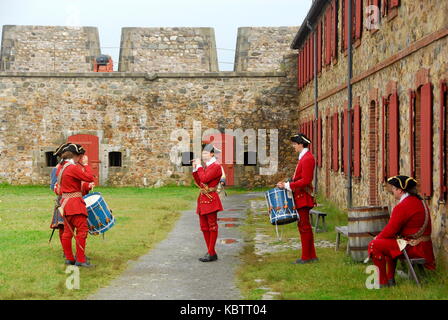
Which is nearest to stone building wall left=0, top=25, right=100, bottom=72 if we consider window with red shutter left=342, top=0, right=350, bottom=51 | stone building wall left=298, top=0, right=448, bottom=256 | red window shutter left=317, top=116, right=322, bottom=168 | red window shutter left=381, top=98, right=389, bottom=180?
red window shutter left=317, top=116, right=322, bottom=168

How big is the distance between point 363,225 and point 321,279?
A: 1165mm

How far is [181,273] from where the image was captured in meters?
8.85

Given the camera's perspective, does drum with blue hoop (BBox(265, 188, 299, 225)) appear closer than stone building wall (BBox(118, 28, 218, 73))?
Yes

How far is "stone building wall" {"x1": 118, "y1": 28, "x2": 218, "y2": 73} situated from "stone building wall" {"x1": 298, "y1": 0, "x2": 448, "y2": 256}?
1342cm

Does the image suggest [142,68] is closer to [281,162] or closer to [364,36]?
[281,162]

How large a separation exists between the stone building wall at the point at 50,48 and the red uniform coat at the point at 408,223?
25.4 m

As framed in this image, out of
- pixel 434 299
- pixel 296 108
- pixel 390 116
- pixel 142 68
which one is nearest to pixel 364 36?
pixel 390 116

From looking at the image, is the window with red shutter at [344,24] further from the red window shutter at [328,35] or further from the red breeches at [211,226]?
the red breeches at [211,226]

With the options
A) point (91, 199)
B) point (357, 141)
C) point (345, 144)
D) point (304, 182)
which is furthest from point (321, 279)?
point (345, 144)

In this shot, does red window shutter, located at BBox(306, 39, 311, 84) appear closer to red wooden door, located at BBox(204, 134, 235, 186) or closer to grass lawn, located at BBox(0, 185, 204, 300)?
red wooden door, located at BBox(204, 134, 235, 186)

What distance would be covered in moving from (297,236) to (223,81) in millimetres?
14841

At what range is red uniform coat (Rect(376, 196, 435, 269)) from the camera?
7.16 metres

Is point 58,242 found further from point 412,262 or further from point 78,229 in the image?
point 412,262

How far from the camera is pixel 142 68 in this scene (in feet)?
100
